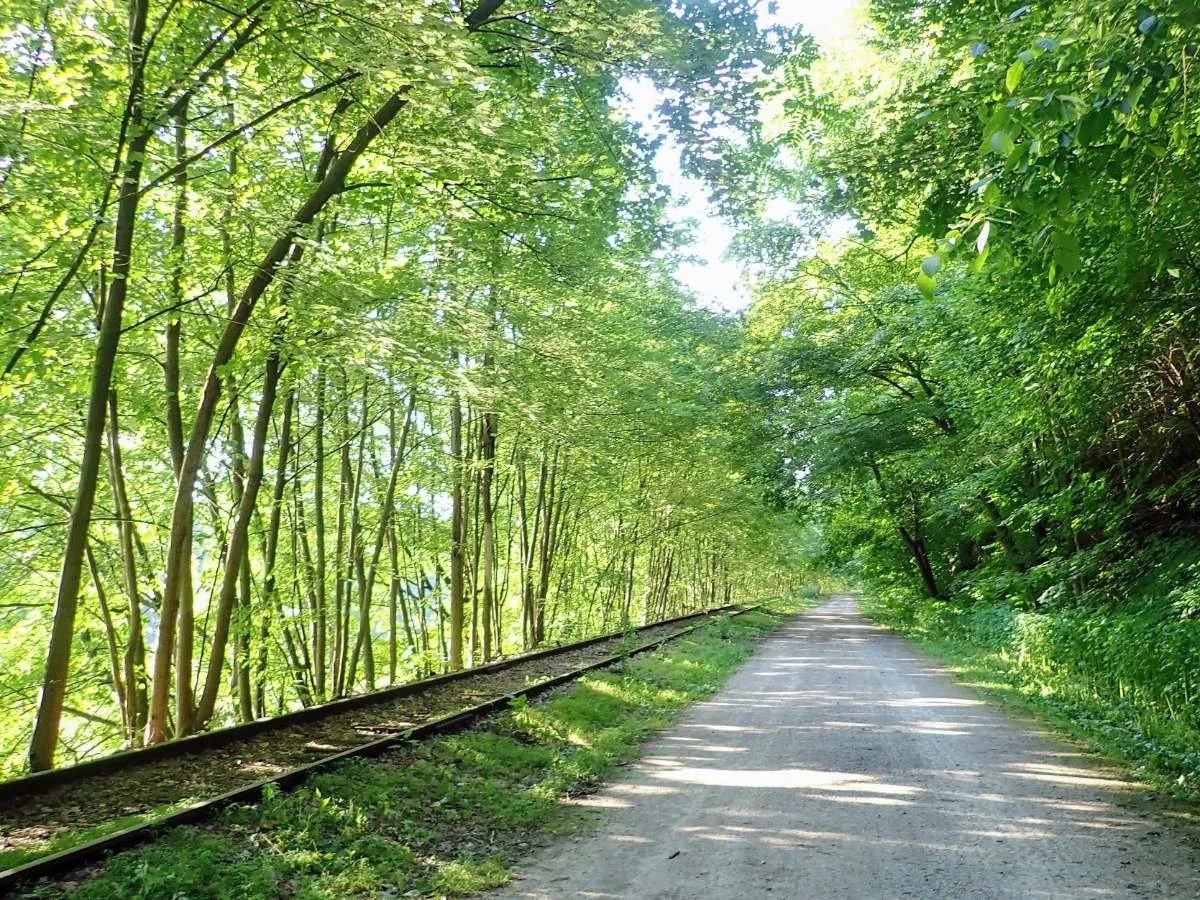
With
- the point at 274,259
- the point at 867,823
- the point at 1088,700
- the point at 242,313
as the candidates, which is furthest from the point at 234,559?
the point at 1088,700

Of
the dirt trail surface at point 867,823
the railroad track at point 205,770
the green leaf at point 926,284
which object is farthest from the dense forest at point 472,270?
the dirt trail surface at point 867,823

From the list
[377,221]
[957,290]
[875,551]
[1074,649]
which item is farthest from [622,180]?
[875,551]

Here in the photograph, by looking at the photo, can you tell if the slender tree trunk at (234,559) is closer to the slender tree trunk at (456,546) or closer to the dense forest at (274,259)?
the dense forest at (274,259)

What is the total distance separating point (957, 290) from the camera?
39.1 ft

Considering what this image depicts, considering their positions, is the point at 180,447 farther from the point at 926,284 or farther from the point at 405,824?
the point at 926,284

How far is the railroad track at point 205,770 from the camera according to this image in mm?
4738

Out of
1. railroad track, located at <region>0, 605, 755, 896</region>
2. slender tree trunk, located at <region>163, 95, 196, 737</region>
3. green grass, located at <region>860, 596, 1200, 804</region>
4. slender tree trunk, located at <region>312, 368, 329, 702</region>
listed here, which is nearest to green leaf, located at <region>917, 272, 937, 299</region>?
railroad track, located at <region>0, 605, 755, 896</region>

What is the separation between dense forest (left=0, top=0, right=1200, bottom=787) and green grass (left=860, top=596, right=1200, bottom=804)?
123 millimetres

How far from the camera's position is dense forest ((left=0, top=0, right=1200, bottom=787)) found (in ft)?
16.5

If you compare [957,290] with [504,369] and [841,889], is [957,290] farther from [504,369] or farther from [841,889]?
[841,889]

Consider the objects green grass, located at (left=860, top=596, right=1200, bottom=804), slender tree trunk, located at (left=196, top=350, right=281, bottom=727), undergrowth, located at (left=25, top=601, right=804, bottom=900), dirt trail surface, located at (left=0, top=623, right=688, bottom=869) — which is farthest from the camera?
slender tree trunk, located at (left=196, top=350, right=281, bottom=727)

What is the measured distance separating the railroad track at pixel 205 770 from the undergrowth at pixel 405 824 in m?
0.16

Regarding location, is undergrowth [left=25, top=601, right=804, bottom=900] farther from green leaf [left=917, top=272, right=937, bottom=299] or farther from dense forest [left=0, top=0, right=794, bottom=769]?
green leaf [left=917, top=272, right=937, bottom=299]

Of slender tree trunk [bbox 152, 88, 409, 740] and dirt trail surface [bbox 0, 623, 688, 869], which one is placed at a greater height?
slender tree trunk [bbox 152, 88, 409, 740]
